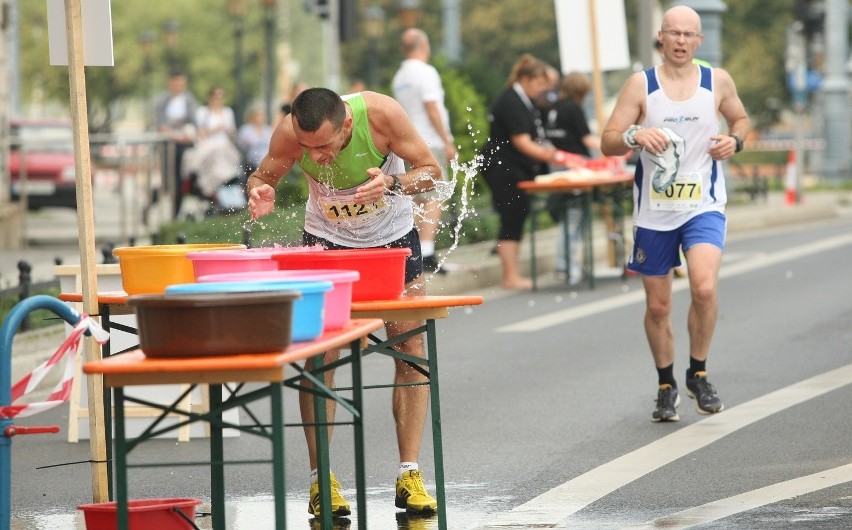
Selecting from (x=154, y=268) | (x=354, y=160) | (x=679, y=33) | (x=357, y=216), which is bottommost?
(x=154, y=268)

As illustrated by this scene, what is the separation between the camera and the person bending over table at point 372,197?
6949mm

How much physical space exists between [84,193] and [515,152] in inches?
409

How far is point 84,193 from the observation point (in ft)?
21.6

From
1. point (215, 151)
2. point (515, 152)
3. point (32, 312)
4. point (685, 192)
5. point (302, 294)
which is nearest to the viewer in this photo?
point (302, 294)

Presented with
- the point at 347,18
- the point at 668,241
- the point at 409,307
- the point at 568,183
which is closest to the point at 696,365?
the point at 668,241

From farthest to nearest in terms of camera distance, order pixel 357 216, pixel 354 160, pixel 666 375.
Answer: pixel 666 375
pixel 357 216
pixel 354 160

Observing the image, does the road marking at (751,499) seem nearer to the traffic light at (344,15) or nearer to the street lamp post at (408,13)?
the traffic light at (344,15)

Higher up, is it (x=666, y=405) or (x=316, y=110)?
(x=316, y=110)

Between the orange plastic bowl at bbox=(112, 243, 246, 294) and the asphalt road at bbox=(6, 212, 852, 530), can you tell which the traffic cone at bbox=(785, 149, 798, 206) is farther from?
the orange plastic bowl at bbox=(112, 243, 246, 294)

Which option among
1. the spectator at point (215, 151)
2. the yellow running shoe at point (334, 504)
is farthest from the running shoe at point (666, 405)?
the spectator at point (215, 151)

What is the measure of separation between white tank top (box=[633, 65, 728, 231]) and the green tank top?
2.63 metres

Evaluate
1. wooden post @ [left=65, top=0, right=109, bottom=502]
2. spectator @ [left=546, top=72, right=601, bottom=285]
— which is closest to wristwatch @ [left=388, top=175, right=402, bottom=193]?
wooden post @ [left=65, top=0, right=109, bottom=502]

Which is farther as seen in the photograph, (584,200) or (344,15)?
(344,15)

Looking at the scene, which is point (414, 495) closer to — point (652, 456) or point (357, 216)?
point (357, 216)
